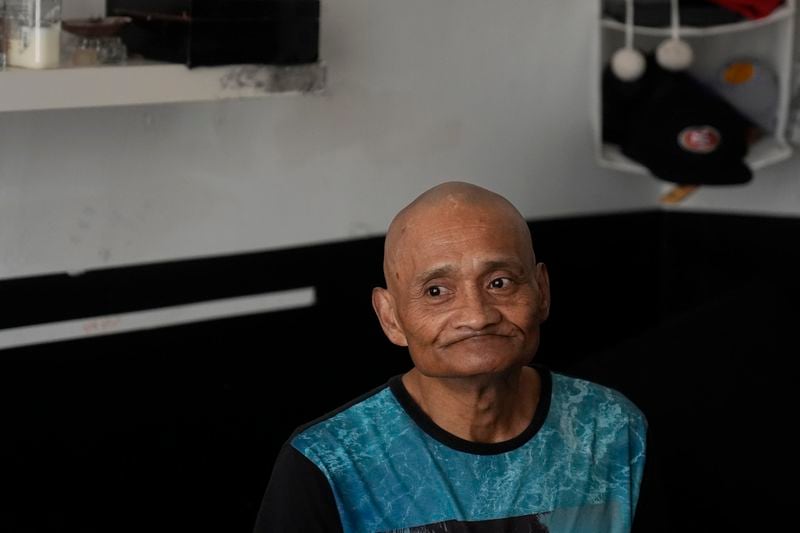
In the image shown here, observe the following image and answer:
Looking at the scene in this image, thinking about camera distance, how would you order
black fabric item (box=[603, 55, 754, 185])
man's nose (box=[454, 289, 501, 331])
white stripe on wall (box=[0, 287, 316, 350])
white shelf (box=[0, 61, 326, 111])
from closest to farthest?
man's nose (box=[454, 289, 501, 331]) < white shelf (box=[0, 61, 326, 111]) < white stripe on wall (box=[0, 287, 316, 350]) < black fabric item (box=[603, 55, 754, 185])

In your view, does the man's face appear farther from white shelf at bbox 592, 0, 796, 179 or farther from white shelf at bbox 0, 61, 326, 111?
white shelf at bbox 592, 0, 796, 179

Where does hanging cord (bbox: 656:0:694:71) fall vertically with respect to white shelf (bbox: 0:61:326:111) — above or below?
above

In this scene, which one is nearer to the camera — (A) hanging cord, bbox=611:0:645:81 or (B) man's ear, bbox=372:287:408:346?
(B) man's ear, bbox=372:287:408:346

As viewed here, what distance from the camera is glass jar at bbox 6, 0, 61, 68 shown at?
2135 millimetres

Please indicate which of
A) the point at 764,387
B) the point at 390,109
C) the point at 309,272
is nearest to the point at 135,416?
the point at 309,272

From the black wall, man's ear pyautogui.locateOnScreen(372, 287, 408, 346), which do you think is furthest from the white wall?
man's ear pyautogui.locateOnScreen(372, 287, 408, 346)

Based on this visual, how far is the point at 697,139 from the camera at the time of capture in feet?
10.5

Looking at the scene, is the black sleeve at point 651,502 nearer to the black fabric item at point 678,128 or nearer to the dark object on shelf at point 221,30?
the dark object on shelf at point 221,30

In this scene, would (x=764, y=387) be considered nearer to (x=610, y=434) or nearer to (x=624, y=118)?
(x=624, y=118)

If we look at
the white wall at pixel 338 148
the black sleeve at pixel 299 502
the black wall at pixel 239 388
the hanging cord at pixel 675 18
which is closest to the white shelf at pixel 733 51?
the hanging cord at pixel 675 18

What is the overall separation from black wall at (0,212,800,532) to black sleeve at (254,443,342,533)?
1.06 metres

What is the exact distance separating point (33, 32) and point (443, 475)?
1.01 m

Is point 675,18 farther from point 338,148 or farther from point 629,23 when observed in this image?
point 338,148

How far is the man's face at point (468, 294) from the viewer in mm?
1653
